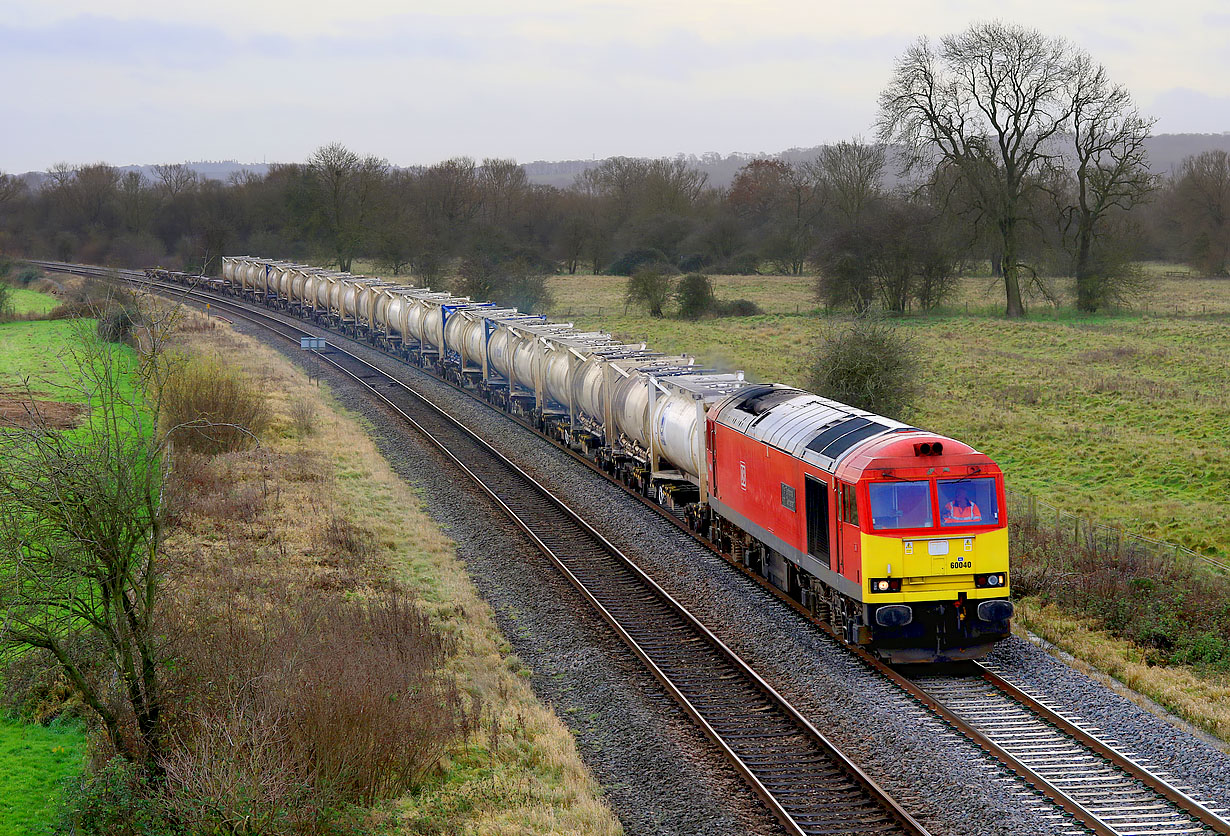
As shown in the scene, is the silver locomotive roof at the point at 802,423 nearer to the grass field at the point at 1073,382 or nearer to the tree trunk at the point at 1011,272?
the grass field at the point at 1073,382

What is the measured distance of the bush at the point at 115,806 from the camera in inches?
425

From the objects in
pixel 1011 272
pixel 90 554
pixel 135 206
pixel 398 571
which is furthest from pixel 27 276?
pixel 90 554

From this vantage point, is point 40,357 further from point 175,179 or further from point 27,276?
point 175,179

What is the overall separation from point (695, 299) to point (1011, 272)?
1882 cm

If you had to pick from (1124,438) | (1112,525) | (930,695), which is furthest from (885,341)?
(930,695)

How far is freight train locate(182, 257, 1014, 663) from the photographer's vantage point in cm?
1478

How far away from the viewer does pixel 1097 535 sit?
21.2 m

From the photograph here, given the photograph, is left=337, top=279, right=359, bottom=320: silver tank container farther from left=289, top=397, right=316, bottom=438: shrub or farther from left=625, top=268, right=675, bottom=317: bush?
left=289, top=397, right=316, bottom=438: shrub

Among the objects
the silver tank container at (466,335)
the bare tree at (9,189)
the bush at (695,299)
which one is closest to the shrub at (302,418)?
the silver tank container at (466,335)

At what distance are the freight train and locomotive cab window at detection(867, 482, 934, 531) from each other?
17 mm

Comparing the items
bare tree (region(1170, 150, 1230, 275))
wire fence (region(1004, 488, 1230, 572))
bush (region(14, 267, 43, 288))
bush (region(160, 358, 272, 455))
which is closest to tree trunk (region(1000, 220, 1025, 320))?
bare tree (region(1170, 150, 1230, 275))

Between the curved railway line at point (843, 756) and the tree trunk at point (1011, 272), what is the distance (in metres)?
Result: 47.7

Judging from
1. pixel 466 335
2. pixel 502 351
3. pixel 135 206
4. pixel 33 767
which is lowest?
pixel 33 767

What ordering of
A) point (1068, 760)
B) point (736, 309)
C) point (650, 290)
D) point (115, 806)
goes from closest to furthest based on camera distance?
point (115, 806)
point (1068, 760)
point (650, 290)
point (736, 309)
